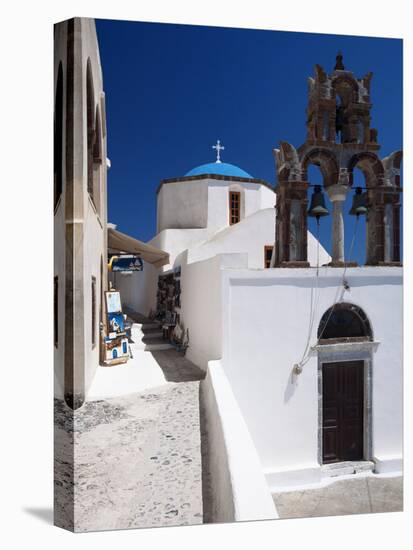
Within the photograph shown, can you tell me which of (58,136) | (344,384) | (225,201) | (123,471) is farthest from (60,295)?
(225,201)

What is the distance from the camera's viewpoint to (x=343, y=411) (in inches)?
208

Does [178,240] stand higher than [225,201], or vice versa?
[225,201]

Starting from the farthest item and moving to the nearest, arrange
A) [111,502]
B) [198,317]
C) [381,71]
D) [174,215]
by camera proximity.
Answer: [174,215] → [198,317] → [381,71] → [111,502]

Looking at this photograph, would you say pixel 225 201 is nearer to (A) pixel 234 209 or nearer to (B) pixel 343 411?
(A) pixel 234 209

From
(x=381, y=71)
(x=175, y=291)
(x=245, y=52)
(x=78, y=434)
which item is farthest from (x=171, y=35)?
(x=175, y=291)

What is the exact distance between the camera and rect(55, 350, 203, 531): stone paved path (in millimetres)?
3051

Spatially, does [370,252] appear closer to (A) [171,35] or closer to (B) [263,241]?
(B) [263,241]

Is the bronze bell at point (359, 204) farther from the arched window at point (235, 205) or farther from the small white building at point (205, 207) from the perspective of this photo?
the arched window at point (235, 205)

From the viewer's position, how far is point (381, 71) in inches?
172

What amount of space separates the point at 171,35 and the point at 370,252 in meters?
3.98

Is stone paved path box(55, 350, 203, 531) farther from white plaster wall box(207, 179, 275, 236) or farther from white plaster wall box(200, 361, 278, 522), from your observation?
white plaster wall box(207, 179, 275, 236)

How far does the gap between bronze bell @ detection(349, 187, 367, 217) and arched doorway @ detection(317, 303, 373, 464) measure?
1.41 metres

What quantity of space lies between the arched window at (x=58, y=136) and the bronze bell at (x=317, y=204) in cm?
346

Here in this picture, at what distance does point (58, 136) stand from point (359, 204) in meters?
4.17
